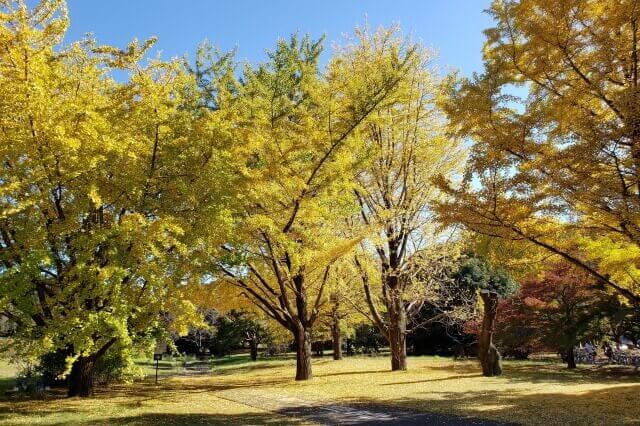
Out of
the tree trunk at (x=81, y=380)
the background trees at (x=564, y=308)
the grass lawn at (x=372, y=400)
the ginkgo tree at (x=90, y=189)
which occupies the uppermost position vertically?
the ginkgo tree at (x=90, y=189)

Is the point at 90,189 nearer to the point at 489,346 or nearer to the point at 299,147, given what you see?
the point at 299,147

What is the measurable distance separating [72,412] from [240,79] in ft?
32.9

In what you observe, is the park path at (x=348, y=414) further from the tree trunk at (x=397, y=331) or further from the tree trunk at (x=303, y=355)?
the tree trunk at (x=397, y=331)

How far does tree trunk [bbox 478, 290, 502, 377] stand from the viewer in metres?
15.0

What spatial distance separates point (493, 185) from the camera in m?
7.60

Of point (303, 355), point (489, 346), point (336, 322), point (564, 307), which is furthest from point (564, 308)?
point (336, 322)

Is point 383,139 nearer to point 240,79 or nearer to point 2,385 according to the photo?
point 240,79

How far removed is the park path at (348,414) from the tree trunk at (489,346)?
6.82 meters

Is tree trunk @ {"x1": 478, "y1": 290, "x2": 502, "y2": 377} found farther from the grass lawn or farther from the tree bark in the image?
the tree bark

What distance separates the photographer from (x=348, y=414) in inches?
359

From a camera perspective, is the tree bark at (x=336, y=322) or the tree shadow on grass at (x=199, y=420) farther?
the tree bark at (x=336, y=322)

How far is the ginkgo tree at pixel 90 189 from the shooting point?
7613 millimetres

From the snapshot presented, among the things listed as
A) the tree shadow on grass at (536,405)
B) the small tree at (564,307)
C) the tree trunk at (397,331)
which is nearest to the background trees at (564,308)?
the small tree at (564,307)

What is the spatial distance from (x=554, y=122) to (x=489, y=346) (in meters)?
10.0
